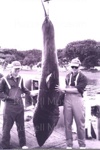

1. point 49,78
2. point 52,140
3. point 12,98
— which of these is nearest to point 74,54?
point 49,78

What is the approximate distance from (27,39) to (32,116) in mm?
1159

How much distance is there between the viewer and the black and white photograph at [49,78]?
269cm

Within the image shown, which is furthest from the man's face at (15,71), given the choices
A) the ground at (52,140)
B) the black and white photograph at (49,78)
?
the ground at (52,140)

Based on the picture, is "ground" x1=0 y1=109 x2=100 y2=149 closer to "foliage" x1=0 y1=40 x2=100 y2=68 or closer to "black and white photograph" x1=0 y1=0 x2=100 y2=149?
"black and white photograph" x1=0 y1=0 x2=100 y2=149

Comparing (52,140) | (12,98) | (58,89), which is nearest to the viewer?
(12,98)

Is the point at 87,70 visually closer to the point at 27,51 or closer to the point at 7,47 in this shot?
the point at 27,51

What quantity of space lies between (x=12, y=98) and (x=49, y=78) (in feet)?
1.86

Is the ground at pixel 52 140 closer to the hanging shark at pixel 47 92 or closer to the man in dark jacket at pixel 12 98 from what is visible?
the hanging shark at pixel 47 92

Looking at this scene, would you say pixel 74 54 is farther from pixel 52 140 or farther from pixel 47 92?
pixel 52 140

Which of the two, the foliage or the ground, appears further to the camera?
the foliage

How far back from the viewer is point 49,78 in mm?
2824

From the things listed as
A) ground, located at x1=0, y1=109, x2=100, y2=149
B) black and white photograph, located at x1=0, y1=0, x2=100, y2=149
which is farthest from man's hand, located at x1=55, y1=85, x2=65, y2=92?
ground, located at x1=0, y1=109, x2=100, y2=149

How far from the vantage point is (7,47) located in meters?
3.09

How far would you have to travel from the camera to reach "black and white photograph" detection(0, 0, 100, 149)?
269 centimetres
